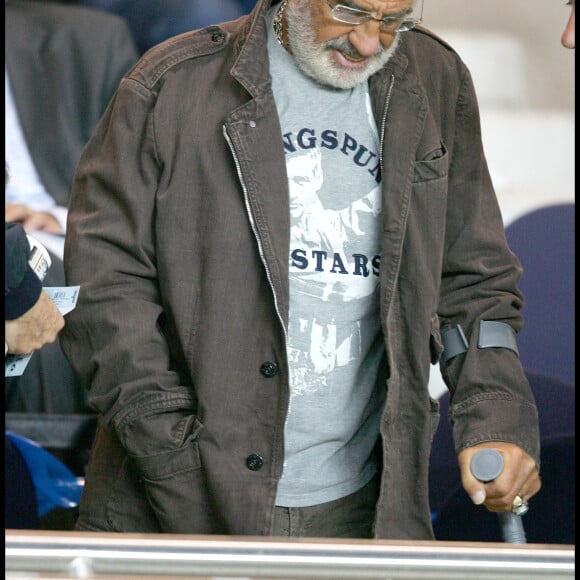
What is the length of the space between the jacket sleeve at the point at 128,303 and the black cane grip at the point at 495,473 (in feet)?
1.69

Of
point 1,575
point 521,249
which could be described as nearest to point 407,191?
point 1,575

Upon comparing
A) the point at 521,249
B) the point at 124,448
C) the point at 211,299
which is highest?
the point at 211,299

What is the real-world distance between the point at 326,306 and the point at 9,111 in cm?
178

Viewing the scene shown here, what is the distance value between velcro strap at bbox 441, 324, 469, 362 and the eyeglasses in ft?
1.94

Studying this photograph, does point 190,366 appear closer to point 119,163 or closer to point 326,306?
point 326,306

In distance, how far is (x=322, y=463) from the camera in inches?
75.7

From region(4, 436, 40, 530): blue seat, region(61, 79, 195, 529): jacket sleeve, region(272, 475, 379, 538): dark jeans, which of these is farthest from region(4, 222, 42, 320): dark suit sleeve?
region(4, 436, 40, 530): blue seat

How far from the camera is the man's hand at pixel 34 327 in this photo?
5.31ft

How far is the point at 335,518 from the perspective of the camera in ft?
6.41

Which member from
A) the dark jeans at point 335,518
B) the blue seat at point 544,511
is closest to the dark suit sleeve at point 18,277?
the dark jeans at point 335,518

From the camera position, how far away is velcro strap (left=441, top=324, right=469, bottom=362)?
2074 millimetres

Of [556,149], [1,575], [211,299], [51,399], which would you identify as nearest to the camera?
[1,575]

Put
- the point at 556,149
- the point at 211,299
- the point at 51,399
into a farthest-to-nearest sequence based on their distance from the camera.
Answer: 1. the point at 556,149
2. the point at 51,399
3. the point at 211,299

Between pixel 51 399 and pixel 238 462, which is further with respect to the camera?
pixel 51 399
